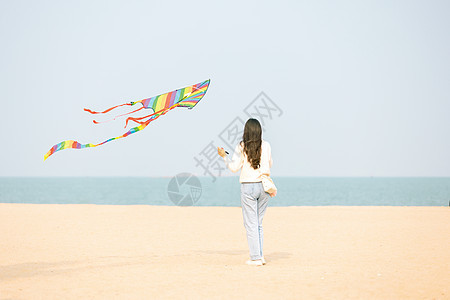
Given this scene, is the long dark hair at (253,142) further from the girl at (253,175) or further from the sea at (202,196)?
the sea at (202,196)

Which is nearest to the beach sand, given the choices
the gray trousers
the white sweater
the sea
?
the gray trousers

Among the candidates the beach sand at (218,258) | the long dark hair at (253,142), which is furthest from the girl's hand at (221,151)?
the beach sand at (218,258)

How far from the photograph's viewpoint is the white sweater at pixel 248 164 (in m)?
7.76

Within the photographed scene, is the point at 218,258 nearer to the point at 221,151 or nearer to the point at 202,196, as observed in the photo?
the point at 221,151

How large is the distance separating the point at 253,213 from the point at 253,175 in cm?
51

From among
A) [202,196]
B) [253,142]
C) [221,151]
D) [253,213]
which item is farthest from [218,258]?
[202,196]

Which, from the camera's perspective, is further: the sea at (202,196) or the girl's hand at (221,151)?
the sea at (202,196)

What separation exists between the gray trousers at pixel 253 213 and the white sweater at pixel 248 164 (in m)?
0.10

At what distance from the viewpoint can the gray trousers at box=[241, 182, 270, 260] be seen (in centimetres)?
768

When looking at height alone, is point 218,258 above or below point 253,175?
below

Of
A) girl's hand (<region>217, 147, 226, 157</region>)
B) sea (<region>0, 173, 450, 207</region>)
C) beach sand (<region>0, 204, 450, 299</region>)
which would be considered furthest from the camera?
sea (<region>0, 173, 450, 207</region>)

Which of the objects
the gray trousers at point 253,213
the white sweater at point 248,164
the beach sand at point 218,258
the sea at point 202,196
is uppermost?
the white sweater at point 248,164

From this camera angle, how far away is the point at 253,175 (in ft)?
25.5

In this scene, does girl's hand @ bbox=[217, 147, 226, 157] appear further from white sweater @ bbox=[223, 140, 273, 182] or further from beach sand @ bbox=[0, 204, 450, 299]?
beach sand @ bbox=[0, 204, 450, 299]
